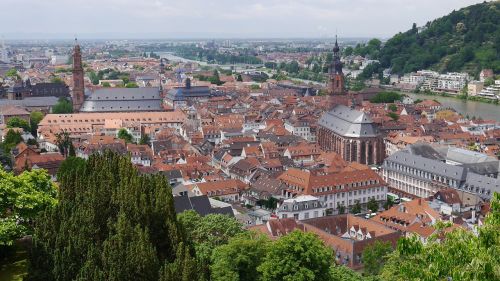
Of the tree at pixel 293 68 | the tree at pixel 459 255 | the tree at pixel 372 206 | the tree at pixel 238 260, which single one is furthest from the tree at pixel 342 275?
the tree at pixel 293 68

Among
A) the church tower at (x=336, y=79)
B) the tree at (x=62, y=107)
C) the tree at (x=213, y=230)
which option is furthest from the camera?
the tree at (x=62, y=107)

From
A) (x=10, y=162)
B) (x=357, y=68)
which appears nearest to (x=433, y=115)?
(x=10, y=162)

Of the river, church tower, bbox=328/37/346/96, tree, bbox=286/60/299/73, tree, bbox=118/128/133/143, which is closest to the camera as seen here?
tree, bbox=118/128/133/143

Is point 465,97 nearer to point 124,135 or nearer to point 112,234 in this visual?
point 124,135

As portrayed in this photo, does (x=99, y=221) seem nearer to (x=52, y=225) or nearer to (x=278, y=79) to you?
(x=52, y=225)

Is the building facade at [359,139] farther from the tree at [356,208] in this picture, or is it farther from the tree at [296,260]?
the tree at [296,260]

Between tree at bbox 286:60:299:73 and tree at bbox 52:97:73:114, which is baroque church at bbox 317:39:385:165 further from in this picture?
tree at bbox 286:60:299:73

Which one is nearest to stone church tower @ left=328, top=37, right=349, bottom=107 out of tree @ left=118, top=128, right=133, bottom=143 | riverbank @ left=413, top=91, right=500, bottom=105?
tree @ left=118, top=128, right=133, bottom=143
